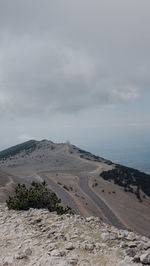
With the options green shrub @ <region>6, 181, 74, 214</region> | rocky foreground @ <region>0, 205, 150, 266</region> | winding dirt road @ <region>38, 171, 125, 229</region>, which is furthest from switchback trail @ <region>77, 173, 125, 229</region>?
rocky foreground @ <region>0, 205, 150, 266</region>

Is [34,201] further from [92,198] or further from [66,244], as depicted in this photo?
[92,198]

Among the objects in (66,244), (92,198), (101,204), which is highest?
(66,244)

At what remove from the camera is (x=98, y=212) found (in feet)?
128

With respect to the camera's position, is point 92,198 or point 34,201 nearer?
point 34,201

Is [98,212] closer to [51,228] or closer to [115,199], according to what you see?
[115,199]

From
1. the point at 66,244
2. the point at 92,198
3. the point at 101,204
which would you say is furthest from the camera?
the point at 92,198

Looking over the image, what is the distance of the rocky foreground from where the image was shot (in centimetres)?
756

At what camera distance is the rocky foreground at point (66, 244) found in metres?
7.56

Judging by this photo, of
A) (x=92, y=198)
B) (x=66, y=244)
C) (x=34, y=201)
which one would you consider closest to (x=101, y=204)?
(x=92, y=198)

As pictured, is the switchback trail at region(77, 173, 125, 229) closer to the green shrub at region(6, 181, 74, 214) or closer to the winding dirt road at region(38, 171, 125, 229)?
the winding dirt road at region(38, 171, 125, 229)

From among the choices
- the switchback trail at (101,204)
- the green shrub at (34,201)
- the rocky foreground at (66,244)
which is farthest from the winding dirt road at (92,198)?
the rocky foreground at (66,244)

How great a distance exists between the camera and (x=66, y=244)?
8.91 metres

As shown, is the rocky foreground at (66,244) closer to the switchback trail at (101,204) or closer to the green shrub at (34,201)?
the green shrub at (34,201)

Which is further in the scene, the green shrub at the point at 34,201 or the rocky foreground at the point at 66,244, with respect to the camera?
the green shrub at the point at 34,201
